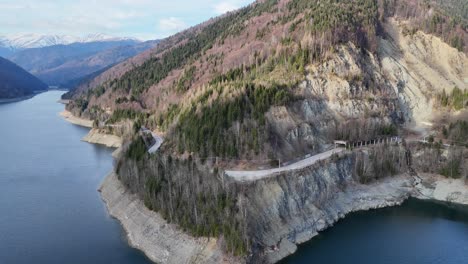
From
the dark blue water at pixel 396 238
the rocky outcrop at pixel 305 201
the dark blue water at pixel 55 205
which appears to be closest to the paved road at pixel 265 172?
the rocky outcrop at pixel 305 201

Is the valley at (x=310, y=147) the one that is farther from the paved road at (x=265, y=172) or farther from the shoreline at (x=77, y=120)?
the shoreline at (x=77, y=120)

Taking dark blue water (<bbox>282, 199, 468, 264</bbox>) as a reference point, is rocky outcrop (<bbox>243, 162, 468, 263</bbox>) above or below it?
above

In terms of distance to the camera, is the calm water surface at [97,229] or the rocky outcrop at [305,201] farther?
the rocky outcrop at [305,201]

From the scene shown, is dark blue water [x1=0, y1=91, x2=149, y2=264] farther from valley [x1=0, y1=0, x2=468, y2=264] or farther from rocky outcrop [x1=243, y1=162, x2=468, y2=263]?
rocky outcrop [x1=243, y1=162, x2=468, y2=263]

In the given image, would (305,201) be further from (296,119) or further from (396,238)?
(296,119)

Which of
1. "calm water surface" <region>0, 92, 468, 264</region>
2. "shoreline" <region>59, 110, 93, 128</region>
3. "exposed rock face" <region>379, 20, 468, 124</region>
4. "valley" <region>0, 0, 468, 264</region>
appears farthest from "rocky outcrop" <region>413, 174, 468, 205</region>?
"shoreline" <region>59, 110, 93, 128</region>

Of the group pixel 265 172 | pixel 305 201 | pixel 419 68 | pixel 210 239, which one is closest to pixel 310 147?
pixel 305 201
